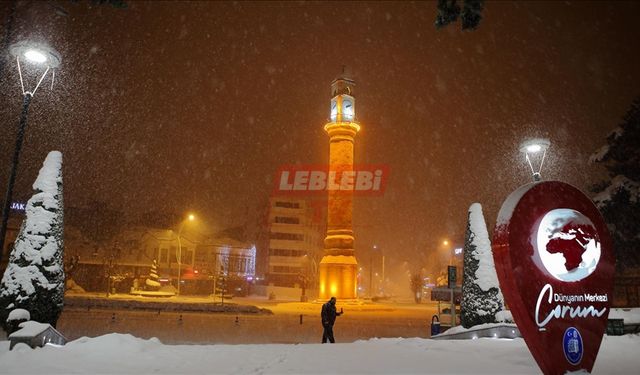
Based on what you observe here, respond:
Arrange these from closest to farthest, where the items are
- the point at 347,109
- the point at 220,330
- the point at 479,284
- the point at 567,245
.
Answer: the point at 567,245 → the point at 479,284 → the point at 220,330 → the point at 347,109

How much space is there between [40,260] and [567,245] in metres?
13.7

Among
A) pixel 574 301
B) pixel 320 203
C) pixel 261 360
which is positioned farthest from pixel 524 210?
pixel 320 203

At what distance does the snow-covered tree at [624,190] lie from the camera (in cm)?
2591

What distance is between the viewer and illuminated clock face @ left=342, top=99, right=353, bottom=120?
47.3m

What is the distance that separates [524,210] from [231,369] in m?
7.33

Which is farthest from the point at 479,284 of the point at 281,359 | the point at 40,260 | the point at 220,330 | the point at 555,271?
the point at 40,260

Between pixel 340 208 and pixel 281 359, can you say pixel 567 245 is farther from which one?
pixel 340 208

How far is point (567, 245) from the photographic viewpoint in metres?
9.58

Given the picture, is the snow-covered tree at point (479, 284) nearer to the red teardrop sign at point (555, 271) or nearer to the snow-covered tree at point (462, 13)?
the red teardrop sign at point (555, 271)

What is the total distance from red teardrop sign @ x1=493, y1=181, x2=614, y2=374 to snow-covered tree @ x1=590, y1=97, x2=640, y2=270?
64.0ft

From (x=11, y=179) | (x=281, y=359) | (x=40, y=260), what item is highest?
(x=11, y=179)

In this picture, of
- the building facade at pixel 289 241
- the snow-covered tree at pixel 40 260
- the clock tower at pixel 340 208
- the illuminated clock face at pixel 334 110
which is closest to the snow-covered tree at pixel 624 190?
the clock tower at pixel 340 208

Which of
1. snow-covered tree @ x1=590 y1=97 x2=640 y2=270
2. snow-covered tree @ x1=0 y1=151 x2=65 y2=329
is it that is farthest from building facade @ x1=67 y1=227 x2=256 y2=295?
snow-covered tree @ x1=590 y1=97 x2=640 y2=270

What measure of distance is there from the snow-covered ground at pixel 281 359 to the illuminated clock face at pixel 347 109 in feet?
118
